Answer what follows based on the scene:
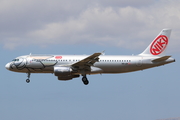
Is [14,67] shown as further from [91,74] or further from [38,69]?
[91,74]

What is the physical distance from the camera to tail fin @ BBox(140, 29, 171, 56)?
63844 mm

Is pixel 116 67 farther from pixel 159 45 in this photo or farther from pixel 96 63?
pixel 159 45

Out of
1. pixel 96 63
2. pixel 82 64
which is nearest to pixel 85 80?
pixel 82 64

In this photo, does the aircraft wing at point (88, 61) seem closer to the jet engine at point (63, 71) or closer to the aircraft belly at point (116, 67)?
the jet engine at point (63, 71)

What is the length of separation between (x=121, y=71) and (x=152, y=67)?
4998 millimetres

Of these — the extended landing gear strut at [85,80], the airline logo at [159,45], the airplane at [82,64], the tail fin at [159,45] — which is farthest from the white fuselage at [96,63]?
the airline logo at [159,45]

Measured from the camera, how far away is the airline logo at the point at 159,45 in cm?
6400

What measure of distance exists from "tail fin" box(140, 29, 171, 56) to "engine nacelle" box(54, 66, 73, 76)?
13.1 m

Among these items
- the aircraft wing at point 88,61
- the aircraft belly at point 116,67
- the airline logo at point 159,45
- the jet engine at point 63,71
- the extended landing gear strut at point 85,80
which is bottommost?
the extended landing gear strut at point 85,80

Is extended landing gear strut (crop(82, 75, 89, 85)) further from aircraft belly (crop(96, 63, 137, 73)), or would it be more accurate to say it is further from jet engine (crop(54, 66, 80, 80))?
aircraft belly (crop(96, 63, 137, 73))

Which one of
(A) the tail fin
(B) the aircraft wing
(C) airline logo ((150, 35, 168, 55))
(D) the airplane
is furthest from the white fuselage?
(C) airline logo ((150, 35, 168, 55))

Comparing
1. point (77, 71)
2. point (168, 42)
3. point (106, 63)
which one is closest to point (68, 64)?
point (77, 71)

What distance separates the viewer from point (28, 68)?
2361 inches

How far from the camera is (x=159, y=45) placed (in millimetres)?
64750
